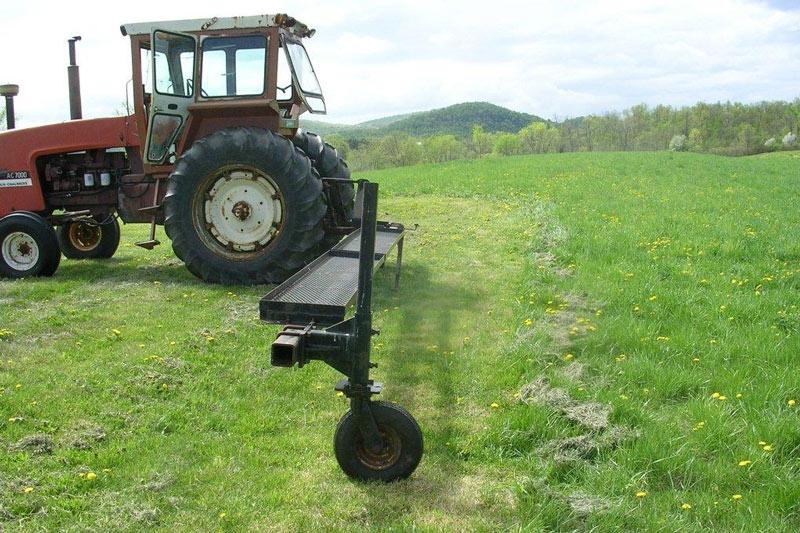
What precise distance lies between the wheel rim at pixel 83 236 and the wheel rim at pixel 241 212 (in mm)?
2723

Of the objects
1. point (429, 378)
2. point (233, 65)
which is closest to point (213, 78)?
point (233, 65)

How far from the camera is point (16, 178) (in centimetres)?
834

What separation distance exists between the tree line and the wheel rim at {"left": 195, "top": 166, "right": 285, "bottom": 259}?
48.9 meters

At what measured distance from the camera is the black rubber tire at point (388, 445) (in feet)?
10.5

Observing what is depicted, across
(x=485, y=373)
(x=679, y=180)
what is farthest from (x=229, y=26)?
(x=679, y=180)

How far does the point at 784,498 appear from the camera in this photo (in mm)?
2930

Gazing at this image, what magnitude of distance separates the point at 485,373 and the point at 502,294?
2373 mm

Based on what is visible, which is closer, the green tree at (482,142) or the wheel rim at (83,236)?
the wheel rim at (83,236)

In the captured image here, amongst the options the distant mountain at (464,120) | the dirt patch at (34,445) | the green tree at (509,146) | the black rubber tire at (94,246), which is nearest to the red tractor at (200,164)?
the black rubber tire at (94,246)

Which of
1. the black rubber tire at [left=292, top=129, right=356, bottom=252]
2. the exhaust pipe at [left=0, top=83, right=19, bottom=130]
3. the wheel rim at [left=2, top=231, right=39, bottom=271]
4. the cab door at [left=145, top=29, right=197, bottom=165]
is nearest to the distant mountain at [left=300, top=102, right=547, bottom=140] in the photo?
the black rubber tire at [left=292, top=129, right=356, bottom=252]

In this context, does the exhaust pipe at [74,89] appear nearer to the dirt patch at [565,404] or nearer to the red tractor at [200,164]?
the red tractor at [200,164]

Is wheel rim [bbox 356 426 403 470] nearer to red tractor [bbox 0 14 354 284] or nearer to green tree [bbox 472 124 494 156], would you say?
red tractor [bbox 0 14 354 284]

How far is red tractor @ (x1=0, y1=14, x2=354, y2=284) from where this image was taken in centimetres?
713

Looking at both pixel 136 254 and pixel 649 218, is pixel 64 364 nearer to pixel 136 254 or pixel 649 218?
pixel 136 254
